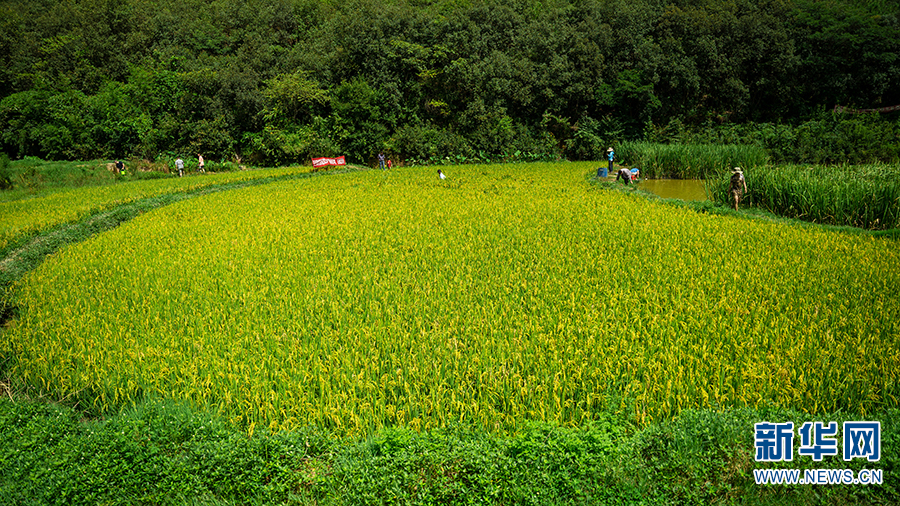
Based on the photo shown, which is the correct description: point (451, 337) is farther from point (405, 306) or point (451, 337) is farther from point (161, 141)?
point (161, 141)

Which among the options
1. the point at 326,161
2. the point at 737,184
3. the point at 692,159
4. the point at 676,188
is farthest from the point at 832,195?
the point at 326,161

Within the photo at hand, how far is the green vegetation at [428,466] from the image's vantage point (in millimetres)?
2713

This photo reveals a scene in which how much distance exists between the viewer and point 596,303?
5.08 m

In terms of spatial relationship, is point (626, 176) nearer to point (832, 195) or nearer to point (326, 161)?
point (832, 195)

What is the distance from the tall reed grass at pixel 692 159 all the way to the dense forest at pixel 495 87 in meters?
8.61

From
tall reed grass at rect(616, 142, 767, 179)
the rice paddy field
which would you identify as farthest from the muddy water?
the rice paddy field

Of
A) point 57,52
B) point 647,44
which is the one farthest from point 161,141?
point 647,44

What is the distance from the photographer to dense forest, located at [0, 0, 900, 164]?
91.3 ft

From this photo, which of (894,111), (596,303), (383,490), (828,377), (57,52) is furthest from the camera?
(57,52)

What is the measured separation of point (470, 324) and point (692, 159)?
16.6m

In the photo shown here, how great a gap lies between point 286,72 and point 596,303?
32958 mm

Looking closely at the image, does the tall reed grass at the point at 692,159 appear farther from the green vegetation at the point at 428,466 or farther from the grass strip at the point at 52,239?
the grass strip at the point at 52,239

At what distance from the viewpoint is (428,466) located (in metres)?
2.85

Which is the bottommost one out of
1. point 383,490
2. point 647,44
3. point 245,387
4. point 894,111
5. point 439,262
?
point 383,490
